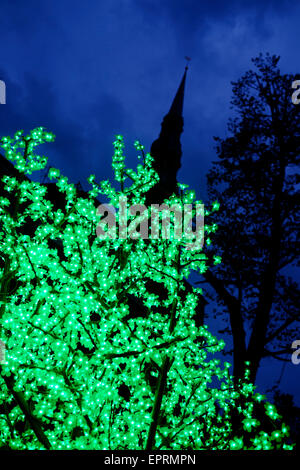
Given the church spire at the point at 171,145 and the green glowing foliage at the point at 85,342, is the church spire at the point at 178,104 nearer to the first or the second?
the church spire at the point at 171,145

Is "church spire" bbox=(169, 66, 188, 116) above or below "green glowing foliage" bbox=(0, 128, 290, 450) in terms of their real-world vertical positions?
above

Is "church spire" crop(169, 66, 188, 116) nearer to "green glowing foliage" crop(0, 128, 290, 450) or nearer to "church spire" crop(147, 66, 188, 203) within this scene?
"church spire" crop(147, 66, 188, 203)

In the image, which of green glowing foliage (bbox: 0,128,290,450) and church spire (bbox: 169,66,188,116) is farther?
church spire (bbox: 169,66,188,116)

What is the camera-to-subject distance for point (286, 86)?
10.9 meters

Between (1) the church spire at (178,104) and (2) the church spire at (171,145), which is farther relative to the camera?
(1) the church spire at (178,104)

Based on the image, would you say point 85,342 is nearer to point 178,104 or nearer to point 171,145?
point 171,145

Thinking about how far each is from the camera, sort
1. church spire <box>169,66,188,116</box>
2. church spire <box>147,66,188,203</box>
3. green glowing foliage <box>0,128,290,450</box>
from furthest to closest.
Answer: church spire <box>169,66,188,116</box>
church spire <box>147,66,188,203</box>
green glowing foliage <box>0,128,290,450</box>

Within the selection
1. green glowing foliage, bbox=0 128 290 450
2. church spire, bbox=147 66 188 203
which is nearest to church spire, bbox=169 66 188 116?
church spire, bbox=147 66 188 203

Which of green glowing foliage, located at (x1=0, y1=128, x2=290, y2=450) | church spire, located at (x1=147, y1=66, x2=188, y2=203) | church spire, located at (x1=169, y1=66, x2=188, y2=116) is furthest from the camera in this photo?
church spire, located at (x1=169, y1=66, x2=188, y2=116)

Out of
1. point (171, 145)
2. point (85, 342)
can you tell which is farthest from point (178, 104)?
point (85, 342)

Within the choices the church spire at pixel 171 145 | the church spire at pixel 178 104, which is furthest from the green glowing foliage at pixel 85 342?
the church spire at pixel 178 104

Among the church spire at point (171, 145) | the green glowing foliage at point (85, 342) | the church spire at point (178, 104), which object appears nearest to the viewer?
the green glowing foliage at point (85, 342)

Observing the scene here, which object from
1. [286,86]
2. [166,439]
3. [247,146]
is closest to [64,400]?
[166,439]
